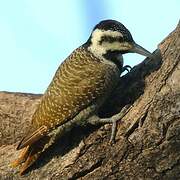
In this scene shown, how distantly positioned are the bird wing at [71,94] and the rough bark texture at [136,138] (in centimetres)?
11

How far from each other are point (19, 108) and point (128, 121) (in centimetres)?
117

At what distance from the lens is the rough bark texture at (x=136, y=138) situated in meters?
3.33

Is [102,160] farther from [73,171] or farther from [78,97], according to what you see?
[78,97]

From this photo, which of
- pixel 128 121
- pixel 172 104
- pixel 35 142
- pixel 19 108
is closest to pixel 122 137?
pixel 128 121

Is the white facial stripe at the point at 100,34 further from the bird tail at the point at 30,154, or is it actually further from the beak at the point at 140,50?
the bird tail at the point at 30,154

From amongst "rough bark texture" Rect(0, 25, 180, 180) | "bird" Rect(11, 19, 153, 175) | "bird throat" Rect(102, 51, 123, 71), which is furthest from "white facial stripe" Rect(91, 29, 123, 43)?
"rough bark texture" Rect(0, 25, 180, 180)

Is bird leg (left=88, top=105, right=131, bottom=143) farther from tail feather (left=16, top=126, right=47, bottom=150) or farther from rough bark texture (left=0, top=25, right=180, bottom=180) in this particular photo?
tail feather (left=16, top=126, right=47, bottom=150)

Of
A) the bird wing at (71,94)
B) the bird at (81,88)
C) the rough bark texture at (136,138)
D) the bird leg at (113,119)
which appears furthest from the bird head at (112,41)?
the bird leg at (113,119)

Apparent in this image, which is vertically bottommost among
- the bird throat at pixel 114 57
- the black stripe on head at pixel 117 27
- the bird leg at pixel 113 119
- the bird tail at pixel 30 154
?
the bird tail at pixel 30 154

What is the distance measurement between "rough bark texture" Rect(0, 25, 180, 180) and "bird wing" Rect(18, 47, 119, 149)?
0.37ft

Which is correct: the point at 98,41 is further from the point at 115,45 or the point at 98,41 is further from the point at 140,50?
the point at 140,50

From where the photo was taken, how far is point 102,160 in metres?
3.48

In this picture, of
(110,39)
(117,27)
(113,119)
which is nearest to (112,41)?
(110,39)

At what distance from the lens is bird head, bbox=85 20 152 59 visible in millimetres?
3943
